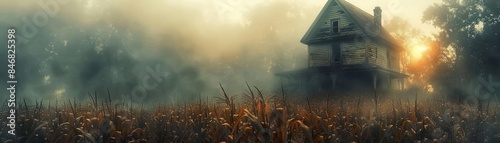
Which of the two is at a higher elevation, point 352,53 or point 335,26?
point 335,26

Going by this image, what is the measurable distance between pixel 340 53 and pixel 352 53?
823 millimetres

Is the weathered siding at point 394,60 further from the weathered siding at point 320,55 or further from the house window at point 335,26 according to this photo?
the weathered siding at point 320,55

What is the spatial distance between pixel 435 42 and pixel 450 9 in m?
3.28

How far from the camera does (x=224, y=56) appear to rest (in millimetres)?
48312

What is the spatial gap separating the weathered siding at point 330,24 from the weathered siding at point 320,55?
73 cm

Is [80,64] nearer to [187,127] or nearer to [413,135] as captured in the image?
[187,127]

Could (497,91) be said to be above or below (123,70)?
below

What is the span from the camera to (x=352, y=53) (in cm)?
2514

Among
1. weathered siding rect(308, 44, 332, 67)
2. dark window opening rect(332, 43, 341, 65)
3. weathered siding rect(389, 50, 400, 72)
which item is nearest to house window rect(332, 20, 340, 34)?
dark window opening rect(332, 43, 341, 65)

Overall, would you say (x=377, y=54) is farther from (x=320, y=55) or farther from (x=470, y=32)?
(x=470, y=32)

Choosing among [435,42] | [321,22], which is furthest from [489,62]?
[321,22]

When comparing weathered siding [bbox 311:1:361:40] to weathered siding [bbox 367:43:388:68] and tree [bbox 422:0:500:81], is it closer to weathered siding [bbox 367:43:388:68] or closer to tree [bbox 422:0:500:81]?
weathered siding [bbox 367:43:388:68]

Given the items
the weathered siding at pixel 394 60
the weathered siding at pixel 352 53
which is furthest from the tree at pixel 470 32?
the weathered siding at pixel 352 53

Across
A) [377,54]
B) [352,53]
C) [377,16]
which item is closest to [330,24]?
[352,53]
